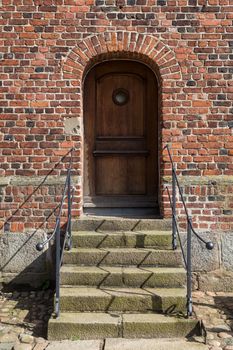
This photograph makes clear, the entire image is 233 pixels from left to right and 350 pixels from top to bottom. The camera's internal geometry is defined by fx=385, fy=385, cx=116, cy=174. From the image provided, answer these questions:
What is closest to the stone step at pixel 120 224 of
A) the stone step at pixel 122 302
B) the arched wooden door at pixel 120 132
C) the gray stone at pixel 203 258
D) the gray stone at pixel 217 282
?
the gray stone at pixel 203 258

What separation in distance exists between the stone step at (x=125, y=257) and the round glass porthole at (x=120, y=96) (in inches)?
83.2

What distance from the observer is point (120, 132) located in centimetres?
535

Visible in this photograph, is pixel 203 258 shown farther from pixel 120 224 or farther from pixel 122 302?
pixel 122 302

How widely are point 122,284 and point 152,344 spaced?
790mm

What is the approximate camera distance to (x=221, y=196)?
4.91m

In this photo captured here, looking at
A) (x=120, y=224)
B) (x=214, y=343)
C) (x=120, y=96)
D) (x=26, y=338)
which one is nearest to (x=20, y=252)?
(x=120, y=224)

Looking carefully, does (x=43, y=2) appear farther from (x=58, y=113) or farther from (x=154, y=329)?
(x=154, y=329)

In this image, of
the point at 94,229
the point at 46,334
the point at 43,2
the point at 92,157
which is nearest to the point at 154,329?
the point at 46,334

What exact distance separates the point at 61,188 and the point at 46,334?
1.83 m

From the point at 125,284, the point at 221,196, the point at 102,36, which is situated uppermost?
the point at 102,36

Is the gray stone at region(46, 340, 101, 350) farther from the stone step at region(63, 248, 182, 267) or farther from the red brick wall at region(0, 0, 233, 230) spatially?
the red brick wall at region(0, 0, 233, 230)

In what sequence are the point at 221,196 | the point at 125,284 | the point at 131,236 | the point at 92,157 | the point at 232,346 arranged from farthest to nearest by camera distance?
the point at 92,157, the point at 221,196, the point at 131,236, the point at 125,284, the point at 232,346

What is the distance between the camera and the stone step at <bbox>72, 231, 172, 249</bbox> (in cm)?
454

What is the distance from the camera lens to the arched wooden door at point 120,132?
5332mm
